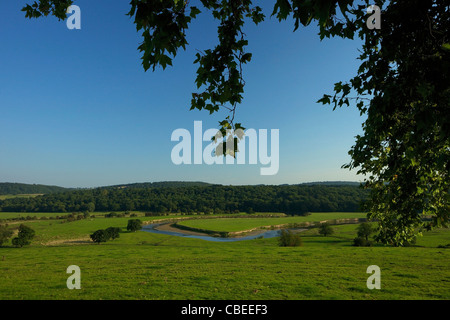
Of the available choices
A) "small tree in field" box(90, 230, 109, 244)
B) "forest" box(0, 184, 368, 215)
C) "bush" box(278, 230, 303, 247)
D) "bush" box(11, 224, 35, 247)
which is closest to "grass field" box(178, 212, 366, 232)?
"forest" box(0, 184, 368, 215)

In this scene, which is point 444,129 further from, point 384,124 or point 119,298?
point 119,298

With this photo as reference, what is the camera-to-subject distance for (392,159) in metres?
5.98

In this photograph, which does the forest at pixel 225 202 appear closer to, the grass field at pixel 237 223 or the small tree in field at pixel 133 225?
the grass field at pixel 237 223

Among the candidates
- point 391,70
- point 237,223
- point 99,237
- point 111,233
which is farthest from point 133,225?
point 391,70

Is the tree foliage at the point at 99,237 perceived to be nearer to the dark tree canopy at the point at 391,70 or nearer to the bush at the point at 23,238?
the bush at the point at 23,238

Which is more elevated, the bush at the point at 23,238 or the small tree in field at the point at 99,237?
the bush at the point at 23,238

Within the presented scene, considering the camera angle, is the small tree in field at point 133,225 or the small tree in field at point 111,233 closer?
the small tree in field at point 111,233

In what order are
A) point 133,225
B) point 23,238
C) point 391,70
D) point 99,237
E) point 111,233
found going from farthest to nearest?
point 133,225 < point 111,233 < point 99,237 < point 23,238 < point 391,70

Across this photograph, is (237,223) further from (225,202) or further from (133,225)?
(225,202)

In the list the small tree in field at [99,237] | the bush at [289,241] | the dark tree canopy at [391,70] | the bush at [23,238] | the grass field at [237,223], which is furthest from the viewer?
the grass field at [237,223]

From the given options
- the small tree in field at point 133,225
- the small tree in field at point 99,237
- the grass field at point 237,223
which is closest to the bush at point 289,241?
the grass field at point 237,223

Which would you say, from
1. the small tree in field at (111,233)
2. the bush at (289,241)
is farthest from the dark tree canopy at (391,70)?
the small tree in field at (111,233)


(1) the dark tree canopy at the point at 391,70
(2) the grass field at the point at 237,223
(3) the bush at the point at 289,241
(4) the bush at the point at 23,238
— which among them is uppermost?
(1) the dark tree canopy at the point at 391,70

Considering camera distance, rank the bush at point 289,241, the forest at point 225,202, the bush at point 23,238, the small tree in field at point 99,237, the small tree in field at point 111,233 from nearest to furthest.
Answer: the bush at point 289,241
the bush at point 23,238
the small tree in field at point 99,237
the small tree in field at point 111,233
the forest at point 225,202
